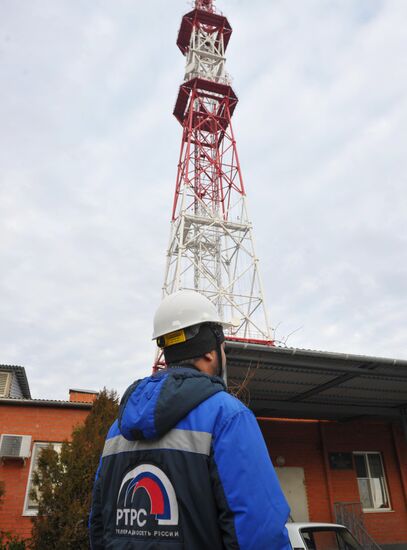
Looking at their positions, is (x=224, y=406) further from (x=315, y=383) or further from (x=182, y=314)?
(x=315, y=383)

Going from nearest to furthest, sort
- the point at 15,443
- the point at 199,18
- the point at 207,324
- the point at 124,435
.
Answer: the point at 124,435, the point at 207,324, the point at 15,443, the point at 199,18

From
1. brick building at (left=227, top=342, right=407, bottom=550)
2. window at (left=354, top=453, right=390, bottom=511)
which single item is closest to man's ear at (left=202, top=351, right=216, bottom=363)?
brick building at (left=227, top=342, right=407, bottom=550)

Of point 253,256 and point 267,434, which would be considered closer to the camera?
point 267,434

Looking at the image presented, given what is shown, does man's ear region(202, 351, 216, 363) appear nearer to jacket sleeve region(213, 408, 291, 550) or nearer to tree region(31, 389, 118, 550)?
jacket sleeve region(213, 408, 291, 550)

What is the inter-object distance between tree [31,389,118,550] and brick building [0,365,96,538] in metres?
2.31

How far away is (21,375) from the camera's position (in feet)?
53.5

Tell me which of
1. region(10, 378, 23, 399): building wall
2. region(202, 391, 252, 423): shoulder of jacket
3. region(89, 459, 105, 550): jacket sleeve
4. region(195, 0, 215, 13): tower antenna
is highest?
region(195, 0, 215, 13): tower antenna

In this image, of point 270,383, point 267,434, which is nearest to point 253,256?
point 267,434

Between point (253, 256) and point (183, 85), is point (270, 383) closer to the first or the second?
point (253, 256)

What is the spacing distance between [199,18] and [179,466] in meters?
23.8

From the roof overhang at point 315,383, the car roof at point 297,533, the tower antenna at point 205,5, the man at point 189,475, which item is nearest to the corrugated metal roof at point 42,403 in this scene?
the roof overhang at point 315,383

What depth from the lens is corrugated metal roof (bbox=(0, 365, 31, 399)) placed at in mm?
14336

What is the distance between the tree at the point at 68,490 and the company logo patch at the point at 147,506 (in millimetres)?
5929

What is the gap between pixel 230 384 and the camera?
8.74m
